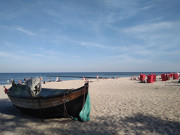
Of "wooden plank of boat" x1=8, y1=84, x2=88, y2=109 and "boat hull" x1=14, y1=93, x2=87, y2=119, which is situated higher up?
"wooden plank of boat" x1=8, y1=84, x2=88, y2=109

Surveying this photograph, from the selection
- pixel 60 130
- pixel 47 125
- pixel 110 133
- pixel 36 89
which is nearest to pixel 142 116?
pixel 110 133

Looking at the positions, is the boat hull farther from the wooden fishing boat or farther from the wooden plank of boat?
the wooden plank of boat

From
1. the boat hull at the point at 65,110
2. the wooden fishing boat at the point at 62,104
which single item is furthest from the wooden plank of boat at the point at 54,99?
the boat hull at the point at 65,110

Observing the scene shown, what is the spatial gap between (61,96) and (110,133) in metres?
2.78

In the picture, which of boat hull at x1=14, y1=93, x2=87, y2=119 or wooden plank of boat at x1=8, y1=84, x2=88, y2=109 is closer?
wooden plank of boat at x1=8, y1=84, x2=88, y2=109

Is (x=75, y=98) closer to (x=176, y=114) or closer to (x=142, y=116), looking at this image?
(x=142, y=116)

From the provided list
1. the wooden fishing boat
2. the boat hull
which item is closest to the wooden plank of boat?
the wooden fishing boat

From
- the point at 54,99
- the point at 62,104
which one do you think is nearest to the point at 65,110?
the point at 62,104

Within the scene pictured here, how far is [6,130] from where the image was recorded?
5.66 meters

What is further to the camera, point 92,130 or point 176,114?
point 176,114

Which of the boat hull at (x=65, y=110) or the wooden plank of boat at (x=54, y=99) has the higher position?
the wooden plank of boat at (x=54, y=99)

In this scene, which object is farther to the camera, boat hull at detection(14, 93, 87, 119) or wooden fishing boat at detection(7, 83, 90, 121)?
boat hull at detection(14, 93, 87, 119)

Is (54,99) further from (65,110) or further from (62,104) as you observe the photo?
(65,110)

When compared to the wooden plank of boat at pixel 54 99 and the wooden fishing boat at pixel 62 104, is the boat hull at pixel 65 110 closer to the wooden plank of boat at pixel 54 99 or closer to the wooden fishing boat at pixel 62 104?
the wooden fishing boat at pixel 62 104
